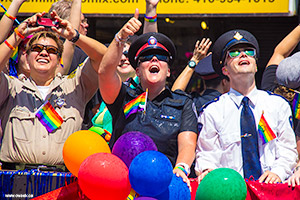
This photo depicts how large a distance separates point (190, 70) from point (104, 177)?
88.7 inches

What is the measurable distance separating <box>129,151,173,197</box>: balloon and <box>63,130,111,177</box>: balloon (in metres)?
0.33

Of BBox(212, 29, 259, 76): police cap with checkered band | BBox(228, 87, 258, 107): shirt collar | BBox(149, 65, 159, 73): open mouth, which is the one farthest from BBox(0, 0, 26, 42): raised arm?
BBox(228, 87, 258, 107): shirt collar

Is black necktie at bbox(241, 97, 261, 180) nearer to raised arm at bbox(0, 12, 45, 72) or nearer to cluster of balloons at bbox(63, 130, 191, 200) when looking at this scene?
cluster of balloons at bbox(63, 130, 191, 200)

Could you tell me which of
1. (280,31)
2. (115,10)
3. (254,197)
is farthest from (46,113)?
(280,31)

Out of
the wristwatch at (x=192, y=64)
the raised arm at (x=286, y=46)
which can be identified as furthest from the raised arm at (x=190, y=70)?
the raised arm at (x=286, y=46)

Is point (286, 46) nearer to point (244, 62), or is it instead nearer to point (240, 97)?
point (244, 62)

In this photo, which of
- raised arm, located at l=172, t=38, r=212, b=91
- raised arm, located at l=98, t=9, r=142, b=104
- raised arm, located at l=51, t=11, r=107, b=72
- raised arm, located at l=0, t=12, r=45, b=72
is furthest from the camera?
raised arm, located at l=172, t=38, r=212, b=91

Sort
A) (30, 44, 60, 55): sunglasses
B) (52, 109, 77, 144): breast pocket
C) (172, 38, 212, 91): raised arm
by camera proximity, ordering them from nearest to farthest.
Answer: (52, 109, 77, 144): breast pocket < (30, 44, 60, 55): sunglasses < (172, 38, 212, 91): raised arm

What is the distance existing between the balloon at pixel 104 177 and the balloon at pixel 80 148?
173 mm

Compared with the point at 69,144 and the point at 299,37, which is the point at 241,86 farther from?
the point at 69,144

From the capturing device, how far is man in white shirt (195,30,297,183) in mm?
3314

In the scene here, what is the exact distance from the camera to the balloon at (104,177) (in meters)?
2.56

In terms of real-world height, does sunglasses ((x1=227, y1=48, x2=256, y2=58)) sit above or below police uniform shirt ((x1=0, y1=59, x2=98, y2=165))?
above

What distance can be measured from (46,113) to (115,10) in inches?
89.7
